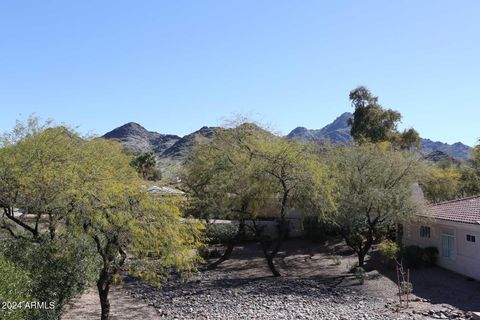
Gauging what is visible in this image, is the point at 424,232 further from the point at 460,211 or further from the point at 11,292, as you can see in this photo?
the point at 11,292

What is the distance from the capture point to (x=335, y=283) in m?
19.4

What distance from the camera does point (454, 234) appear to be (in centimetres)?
2105

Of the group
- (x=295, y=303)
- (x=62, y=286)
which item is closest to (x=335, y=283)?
(x=295, y=303)

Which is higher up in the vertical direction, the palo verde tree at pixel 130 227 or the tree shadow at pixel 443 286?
the palo verde tree at pixel 130 227

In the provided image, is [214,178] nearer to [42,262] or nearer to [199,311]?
[199,311]

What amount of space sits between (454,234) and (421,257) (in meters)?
2.09

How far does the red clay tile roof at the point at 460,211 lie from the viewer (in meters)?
19.9

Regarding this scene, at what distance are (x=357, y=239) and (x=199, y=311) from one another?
11.0 metres

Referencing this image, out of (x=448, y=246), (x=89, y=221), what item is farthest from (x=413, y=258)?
(x=89, y=221)

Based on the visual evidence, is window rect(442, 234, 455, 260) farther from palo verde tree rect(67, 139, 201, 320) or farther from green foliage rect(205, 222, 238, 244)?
palo verde tree rect(67, 139, 201, 320)

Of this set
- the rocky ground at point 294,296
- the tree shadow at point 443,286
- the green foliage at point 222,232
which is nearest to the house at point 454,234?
the tree shadow at point 443,286

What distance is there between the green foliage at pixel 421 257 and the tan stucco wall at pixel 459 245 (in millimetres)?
287

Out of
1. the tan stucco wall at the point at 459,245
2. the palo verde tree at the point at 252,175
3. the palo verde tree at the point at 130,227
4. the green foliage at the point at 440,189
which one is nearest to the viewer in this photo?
the palo verde tree at the point at 130,227

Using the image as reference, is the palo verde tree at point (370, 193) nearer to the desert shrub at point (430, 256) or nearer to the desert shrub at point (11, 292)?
the desert shrub at point (430, 256)
